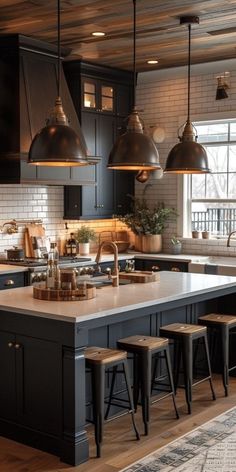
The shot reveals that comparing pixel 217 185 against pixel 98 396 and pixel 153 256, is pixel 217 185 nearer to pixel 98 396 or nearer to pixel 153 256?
pixel 153 256

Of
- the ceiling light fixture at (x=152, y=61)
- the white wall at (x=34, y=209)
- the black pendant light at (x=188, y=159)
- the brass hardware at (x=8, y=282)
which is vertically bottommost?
the brass hardware at (x=8, y=282)

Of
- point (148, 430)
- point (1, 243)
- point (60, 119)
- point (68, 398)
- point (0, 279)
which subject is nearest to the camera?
point (68, 398)

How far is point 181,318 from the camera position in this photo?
5723 mm

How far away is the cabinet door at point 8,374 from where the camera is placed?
4.45 metres

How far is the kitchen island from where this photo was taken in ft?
13.3

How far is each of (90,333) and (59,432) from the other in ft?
2.56

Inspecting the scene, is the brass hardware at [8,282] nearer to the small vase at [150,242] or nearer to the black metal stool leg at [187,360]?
the black metal stool leg at [187,360]

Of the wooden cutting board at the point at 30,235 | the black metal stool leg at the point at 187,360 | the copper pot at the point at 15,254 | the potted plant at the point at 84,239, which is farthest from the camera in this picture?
the potted plant at the point at 84,239

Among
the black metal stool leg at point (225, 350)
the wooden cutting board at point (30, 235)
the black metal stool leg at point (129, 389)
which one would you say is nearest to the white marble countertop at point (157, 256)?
the wooden cutting board at point (30, 235)

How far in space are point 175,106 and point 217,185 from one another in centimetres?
114

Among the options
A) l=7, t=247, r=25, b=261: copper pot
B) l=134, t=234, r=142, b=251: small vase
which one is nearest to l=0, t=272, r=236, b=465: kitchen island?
l=7, t=247, r=25, b=261: copper pot

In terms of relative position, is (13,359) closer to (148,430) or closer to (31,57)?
(148,430)

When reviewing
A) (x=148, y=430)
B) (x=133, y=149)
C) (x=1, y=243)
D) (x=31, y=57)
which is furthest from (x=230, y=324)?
(x=31, y=57)

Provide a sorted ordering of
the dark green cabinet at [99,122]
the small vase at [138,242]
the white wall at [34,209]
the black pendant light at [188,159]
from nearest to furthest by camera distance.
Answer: the black pendant light at [188,159] < the white wall at [34,209] < the dark green cabinet at [99,122] < the small vase at [138,242]
